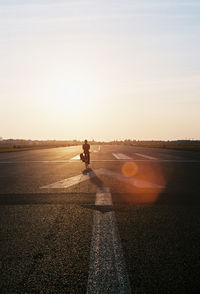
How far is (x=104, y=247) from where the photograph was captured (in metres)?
3.18

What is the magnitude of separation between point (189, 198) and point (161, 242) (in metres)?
3.04

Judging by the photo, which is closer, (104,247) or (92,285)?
(92,285)

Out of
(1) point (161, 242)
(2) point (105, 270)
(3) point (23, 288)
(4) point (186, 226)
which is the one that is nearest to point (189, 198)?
(4) point (186, 226)

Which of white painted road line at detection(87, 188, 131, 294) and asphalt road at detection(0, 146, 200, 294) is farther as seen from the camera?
asphalt road at detection(0, 146, 200, 294)

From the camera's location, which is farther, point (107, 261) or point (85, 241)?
point (85, 241)

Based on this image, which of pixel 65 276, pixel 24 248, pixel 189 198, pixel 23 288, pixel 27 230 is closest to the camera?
pixel 23 288

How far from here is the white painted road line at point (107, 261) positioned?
229 centimetres

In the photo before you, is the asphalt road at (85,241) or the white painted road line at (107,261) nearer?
the white painted road line at (107,261)

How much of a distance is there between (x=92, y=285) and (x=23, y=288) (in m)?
0.67

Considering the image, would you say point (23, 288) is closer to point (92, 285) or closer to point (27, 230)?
point (92, 285)

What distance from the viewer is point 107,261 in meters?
2.80

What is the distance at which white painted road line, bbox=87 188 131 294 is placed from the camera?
229cm

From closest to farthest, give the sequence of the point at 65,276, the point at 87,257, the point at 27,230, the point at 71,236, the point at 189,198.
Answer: the point at 65,276 < the point at 87,257 < the point at 71,236 < the point at 27,230 < the point at 189,198

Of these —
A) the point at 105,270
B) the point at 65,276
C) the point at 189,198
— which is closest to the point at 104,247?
the point at 105,270
